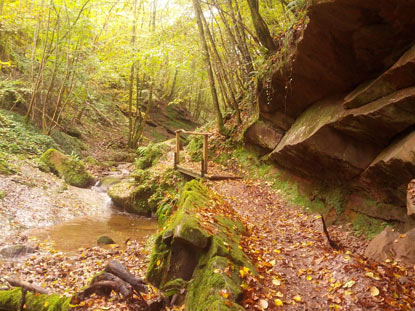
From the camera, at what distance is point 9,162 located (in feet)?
37.1

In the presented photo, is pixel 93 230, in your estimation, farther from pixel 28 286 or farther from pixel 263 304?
pixel 263 304

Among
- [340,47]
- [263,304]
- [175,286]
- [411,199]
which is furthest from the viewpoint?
[340,47]

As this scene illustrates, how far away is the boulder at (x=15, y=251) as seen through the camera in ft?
22.1

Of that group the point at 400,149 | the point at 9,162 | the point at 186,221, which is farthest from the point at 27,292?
the point at 9,162

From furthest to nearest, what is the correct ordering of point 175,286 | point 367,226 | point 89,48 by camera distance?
point 89,48, point 367,226, point 175,286

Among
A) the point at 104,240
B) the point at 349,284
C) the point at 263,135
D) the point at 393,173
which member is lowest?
the point at 104,240

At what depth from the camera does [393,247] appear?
191 inches

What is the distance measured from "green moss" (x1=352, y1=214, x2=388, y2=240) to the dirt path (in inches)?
9.2

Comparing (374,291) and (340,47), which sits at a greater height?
(340,47)

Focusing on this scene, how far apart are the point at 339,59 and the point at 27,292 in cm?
752

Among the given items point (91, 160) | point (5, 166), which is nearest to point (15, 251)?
point (5, 166)

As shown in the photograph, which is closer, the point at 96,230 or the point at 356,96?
the point at 356,96

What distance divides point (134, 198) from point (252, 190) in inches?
189

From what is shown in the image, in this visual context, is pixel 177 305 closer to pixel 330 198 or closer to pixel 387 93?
pixel 330 198
